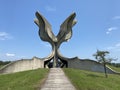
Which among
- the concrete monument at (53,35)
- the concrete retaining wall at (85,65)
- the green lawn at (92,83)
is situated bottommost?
the green lawn at (92,83)

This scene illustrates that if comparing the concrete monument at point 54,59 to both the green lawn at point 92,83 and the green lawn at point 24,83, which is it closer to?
the green lawn at point 24,83

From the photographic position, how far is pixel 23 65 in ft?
135

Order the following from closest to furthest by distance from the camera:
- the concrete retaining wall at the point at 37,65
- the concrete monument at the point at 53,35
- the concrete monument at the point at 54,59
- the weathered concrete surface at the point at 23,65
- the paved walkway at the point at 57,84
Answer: the paved walkway at the point at 57,84 → the weathered concrete surface at the point at 23,65 → the concrete retaining wall at the point at 37,65 → the concrete monument at the point at 54,59 → the concrete monument at the point at 53,35

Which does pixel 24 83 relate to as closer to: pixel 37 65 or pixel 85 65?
pixel 37 65

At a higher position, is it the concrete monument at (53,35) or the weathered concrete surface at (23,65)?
the concrete monument at (53,35)

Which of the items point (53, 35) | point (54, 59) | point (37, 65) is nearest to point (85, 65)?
point (54, 59)

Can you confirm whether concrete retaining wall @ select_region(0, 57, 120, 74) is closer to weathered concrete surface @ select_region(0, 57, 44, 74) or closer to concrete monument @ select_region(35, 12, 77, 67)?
weathered concrete surface @ select_region(0, 57, 44, 74)

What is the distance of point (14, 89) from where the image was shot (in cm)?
1342

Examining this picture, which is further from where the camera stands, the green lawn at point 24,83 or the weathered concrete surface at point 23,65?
the weathered concrete surface at point 23,65

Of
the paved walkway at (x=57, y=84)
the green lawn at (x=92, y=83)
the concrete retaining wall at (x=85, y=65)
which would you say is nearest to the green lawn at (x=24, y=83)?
the paved walkway at (x=57, y=84)

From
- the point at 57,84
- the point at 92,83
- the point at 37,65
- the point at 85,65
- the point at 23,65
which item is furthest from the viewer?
the point at 85,65

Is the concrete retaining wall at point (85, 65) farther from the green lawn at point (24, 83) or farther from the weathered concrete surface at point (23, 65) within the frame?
the green lawn at point (24, 83)

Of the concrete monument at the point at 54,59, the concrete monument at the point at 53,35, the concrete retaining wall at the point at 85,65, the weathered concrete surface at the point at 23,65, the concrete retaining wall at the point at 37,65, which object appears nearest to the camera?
the weathered concrete surface at the point at 23,65

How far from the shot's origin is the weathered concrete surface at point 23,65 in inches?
1594
